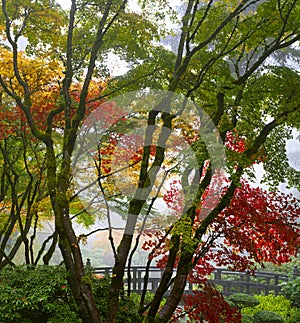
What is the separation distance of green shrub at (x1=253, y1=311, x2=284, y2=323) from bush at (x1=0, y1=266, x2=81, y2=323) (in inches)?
234

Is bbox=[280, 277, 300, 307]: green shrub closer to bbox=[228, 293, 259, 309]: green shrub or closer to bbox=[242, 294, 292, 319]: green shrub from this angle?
bbox=[242, 294, 292, 319]: green shrub

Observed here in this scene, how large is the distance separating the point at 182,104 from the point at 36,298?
2.74 metres

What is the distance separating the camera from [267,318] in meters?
9.00

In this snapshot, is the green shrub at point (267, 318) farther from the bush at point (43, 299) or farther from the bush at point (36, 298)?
the bush at point (36, 298)

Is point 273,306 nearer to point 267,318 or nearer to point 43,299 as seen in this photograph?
point 267,318

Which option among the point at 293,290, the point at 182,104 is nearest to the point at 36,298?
the point at 182,104

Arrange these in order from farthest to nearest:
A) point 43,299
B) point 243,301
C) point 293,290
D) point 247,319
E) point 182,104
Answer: point 293,290
point 243,301
point 247,319
point 182,104
point 43,299

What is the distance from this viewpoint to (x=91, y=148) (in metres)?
6.66

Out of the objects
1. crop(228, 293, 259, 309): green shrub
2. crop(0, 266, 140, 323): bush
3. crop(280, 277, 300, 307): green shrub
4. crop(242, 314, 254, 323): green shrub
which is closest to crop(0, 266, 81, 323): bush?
crop(0, 266, 140, 323): bush

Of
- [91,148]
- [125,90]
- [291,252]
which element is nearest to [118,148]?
[91,148]

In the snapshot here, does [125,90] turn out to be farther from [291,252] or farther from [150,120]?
[291,252]

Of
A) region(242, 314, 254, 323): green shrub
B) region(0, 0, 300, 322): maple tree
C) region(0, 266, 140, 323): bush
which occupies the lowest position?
region(242, 314, 254, 323): green shrub

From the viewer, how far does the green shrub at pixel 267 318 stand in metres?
8.98

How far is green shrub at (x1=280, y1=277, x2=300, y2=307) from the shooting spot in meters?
10.4
